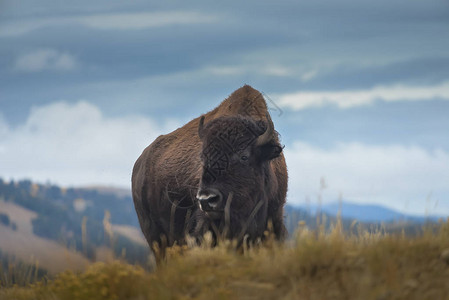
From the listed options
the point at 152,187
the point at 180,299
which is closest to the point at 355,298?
the point at 180,299

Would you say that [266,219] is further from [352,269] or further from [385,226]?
[352,269]

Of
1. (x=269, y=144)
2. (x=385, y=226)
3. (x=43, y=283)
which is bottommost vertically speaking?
(x=43, y=283)

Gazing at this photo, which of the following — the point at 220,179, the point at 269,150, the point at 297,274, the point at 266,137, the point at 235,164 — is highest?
the point at 266,137

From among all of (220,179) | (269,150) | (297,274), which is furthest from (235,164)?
(297,274)

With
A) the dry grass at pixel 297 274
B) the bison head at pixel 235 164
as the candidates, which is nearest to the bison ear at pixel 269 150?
the bison head at pixel 235 164

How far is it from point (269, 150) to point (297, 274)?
4078 millimetres

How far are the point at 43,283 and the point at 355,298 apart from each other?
487 cm

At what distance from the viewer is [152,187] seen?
43.6 ft

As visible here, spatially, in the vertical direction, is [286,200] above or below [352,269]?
above

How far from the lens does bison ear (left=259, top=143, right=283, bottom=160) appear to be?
33.7 ft

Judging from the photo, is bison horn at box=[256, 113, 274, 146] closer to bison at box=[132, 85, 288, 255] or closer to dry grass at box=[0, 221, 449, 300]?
bison at box=[132, 85, 288, 255]

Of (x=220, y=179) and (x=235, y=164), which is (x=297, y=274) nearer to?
(x=220, y=179)

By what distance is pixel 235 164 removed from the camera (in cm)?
984

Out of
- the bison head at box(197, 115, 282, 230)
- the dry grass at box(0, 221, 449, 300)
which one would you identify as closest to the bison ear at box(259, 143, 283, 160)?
the bison head at box(197, 115, 282, 230)
